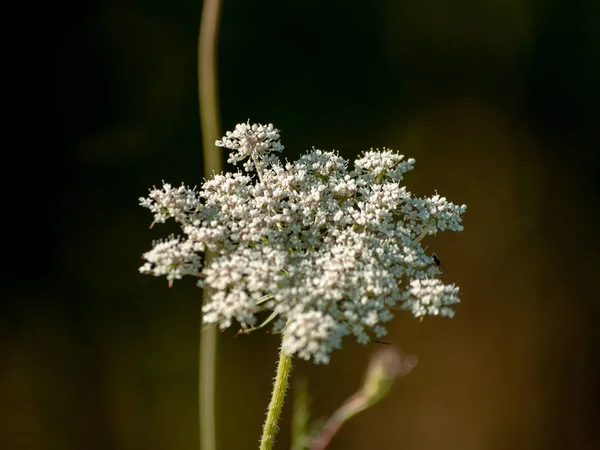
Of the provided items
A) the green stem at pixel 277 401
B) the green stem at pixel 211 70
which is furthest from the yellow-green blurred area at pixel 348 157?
the green stem at pixel 277 401

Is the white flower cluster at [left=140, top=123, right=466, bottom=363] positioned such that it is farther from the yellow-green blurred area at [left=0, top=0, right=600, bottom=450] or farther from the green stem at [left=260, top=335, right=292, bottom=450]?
the yellow-green blurred area at [left=0, top=0, right=600, bottom=450]

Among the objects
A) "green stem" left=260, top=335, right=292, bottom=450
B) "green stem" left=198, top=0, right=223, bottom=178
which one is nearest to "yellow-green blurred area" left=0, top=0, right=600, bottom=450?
"green stem" left=198, top=0, right=223, bottom=178

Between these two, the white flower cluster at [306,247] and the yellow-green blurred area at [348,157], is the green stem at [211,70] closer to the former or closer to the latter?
the white flower cluster at [306,247]

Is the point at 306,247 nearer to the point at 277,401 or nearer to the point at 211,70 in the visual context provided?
the point at 277,401

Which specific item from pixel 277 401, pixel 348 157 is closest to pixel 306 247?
pixel 277 401
